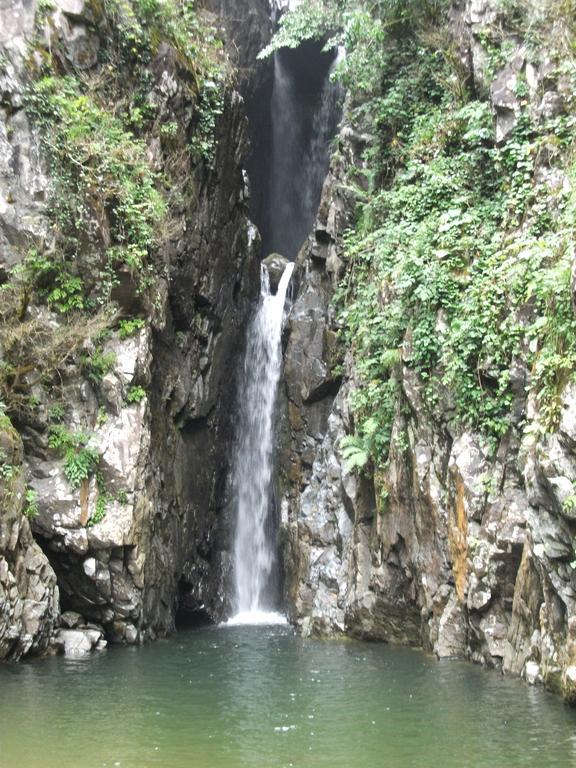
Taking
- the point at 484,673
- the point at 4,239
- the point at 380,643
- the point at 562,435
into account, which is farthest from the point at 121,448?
the point at 562,435

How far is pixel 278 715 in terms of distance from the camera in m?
9.20

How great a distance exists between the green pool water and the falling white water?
8363 mm

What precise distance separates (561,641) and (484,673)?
2202mm

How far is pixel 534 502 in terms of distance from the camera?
9.84 meters

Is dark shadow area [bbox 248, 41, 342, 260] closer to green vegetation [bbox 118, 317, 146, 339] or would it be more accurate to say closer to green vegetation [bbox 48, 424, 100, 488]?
green vegetation [bbox 118, 317, 146, 339]

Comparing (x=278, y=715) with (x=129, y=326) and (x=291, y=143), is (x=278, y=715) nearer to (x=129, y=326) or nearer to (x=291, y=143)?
(x=129, y=326)

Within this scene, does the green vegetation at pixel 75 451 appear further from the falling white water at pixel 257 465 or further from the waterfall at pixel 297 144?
the waterfall at pixel 297 144

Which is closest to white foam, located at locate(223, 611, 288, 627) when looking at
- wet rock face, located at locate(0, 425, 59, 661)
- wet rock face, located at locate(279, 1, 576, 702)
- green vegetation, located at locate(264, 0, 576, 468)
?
wet rock face, located at locate(279, 1, 576, 702)

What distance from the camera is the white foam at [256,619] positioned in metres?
19.7

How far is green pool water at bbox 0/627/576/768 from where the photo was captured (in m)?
7.44

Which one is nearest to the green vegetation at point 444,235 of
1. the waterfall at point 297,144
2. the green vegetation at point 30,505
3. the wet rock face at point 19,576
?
the green vegetation at point 30,505

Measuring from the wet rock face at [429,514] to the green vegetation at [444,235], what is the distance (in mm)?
484

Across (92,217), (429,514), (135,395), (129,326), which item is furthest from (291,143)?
(429,514)

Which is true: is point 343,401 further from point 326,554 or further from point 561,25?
point 561,25
